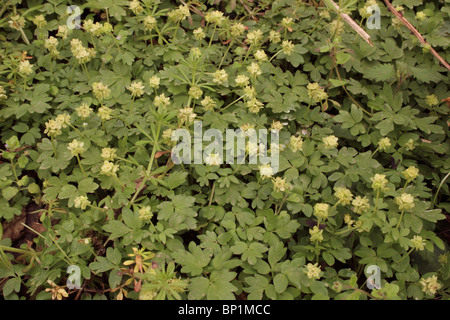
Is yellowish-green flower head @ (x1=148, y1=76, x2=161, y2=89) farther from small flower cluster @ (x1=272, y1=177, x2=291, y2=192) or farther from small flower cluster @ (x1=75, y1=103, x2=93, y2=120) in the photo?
small flower cluster @ (x1=272, y1=177, x2=291, y2=192)

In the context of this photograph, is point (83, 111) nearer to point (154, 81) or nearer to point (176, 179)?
point (154, 81)

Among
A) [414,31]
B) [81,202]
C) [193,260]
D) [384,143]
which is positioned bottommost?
[193,260]

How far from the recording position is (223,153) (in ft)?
8.64

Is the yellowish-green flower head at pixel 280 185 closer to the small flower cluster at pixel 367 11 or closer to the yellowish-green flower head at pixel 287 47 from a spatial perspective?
the yellowish-green flower head at pixel 287 47

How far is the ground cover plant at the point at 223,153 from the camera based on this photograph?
227 centimetres

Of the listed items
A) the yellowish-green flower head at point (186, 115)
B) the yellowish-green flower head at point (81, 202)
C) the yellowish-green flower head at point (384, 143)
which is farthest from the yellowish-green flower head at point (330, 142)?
the yellowish-green flower head at point (81, 202)

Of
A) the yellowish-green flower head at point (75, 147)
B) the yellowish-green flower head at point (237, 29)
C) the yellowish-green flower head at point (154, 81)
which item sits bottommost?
the yellowish-green flower head at point (75, 147)

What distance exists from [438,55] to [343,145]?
1054 millimetres

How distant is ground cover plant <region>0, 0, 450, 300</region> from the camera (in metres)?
2.27

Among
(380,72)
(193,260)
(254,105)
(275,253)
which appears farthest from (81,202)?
(380,72)

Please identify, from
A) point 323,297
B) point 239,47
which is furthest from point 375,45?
point 323,297

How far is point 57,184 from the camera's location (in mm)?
2551

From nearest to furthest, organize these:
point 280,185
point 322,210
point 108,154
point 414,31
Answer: point 322,210 < point 280,185 < point 108,154 < point 414,31

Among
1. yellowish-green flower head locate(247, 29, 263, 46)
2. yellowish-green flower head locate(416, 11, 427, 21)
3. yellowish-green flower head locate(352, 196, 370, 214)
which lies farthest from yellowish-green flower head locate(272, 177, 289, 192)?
yellowish-green flower head locate(416, 11, 427, 21)
